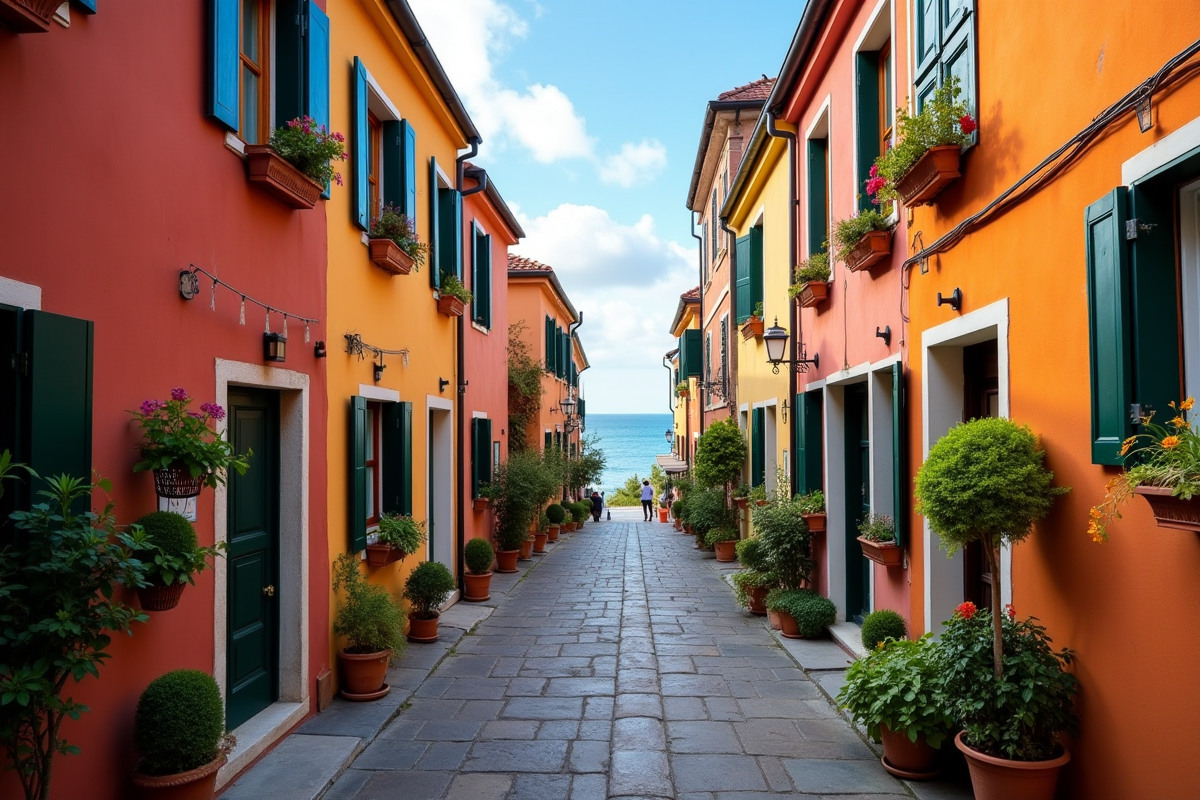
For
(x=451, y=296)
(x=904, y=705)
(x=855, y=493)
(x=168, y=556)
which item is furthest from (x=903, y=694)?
(x=451, y=296)

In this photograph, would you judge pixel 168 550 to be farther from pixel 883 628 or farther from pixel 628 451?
pixel 628 451

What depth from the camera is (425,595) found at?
27.6 feet

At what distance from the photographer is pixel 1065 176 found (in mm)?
3969

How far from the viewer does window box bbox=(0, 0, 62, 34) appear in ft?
9.52

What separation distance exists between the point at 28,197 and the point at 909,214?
5447mm

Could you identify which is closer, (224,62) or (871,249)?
(224,62)

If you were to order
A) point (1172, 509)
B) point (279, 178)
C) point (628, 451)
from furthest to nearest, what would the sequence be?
point (628, 451)
point (279, 178)
point (1172, 509)

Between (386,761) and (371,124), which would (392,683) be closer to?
(386,761)

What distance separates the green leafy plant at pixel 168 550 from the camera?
354 centimetres

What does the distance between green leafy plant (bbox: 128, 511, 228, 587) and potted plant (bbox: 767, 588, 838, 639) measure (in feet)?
20.2

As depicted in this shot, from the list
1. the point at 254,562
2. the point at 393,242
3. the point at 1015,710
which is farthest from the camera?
the point at 393,242

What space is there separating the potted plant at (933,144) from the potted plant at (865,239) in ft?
3.51

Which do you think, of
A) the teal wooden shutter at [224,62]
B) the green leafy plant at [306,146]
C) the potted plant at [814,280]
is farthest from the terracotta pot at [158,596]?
the potted plant at [814,280]

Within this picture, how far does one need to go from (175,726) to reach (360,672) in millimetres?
2692
